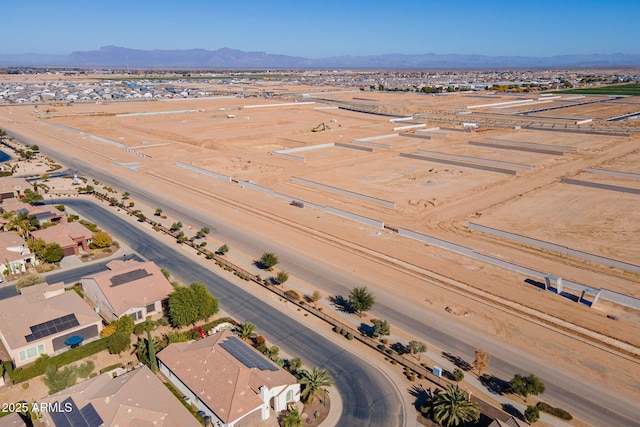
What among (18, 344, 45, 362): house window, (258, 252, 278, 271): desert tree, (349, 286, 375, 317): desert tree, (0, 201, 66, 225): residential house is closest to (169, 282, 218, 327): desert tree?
(258, 252, 278, 271): desert tree

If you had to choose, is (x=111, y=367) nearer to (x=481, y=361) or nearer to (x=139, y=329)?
(x=139, y=329)

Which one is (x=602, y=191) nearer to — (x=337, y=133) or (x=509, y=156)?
(x=509, y=156)

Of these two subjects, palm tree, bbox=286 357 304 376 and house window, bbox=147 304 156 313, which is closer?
palm tree, bbox=286 357 304 376

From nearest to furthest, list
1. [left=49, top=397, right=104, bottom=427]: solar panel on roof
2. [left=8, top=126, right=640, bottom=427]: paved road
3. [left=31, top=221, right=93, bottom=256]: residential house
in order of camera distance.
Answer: [left=49, top=397, right=104, bottom=427]: solar panel on roof → [left=8, top=126, right=640, bottom=427]: paved road → [left=31, top=221, right=93, bottom=256]: residential house

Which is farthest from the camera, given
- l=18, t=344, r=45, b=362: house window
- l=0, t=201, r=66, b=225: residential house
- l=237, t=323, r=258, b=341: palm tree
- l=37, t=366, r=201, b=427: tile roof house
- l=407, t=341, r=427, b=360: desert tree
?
l=0, t=201, r=66, b=225: residential house

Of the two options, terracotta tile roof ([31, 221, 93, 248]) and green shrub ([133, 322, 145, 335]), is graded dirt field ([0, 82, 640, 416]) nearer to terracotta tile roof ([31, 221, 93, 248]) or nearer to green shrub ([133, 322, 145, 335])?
green shrub ([133, 322, 145, 335])

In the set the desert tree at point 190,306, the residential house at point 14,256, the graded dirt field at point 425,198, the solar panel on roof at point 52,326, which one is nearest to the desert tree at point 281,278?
the graded dirt field at point 425,198
